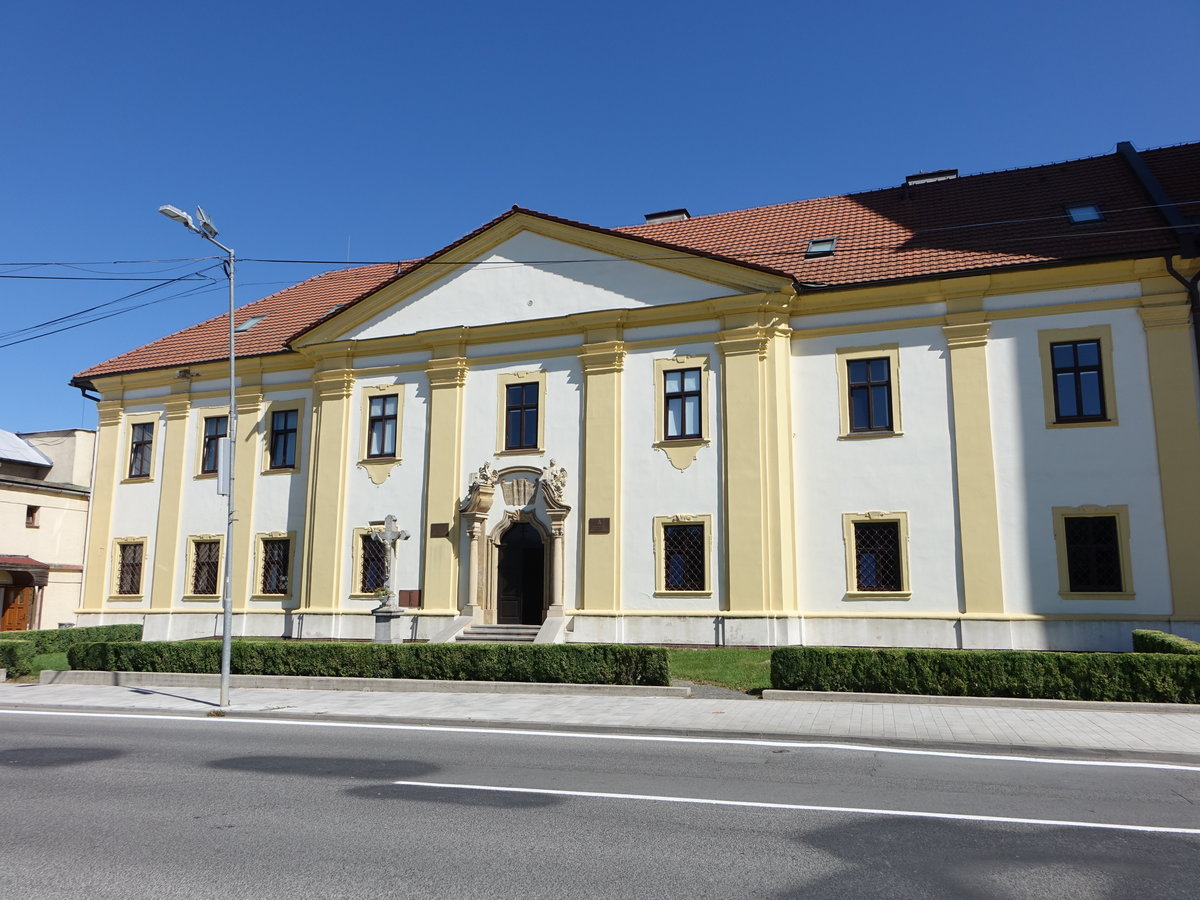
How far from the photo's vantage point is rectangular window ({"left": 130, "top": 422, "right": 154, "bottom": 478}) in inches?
1215

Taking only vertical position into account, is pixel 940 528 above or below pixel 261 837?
above

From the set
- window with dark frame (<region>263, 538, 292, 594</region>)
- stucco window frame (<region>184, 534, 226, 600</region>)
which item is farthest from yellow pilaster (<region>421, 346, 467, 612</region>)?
stucco window frame (<region>184, 534, 226, 600</region>)

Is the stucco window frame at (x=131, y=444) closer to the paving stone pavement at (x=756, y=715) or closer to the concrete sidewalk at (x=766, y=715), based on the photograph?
the concrete sidewalk at (x=766, y=715)

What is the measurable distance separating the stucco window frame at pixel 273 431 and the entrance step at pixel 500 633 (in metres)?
8.32

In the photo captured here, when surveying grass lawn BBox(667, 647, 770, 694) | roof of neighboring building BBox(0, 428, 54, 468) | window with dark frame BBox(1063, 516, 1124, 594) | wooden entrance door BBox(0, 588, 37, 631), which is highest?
roof of neighboring building BBox(0, 428, 54, 468)

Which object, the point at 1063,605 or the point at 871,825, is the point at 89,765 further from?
the point at 1063,605

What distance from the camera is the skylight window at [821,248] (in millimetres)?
24953

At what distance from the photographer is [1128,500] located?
20.4 m

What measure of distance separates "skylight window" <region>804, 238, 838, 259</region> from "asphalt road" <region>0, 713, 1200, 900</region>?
53.8 ft

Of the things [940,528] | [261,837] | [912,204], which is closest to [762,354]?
[940,528]

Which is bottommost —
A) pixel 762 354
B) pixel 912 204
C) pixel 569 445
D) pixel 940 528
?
pixel 940 528

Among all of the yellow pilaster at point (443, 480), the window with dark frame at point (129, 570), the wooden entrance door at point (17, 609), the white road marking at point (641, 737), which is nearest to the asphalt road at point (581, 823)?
the white road marking at point (641, 737)

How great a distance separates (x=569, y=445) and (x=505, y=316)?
4153 mm

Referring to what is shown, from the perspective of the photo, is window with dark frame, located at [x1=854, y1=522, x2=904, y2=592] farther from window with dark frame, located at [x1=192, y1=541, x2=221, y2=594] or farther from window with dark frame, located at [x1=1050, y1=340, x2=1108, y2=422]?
window with dark frame, located at [x1=192, y1=541, x2=221, y2=594]
